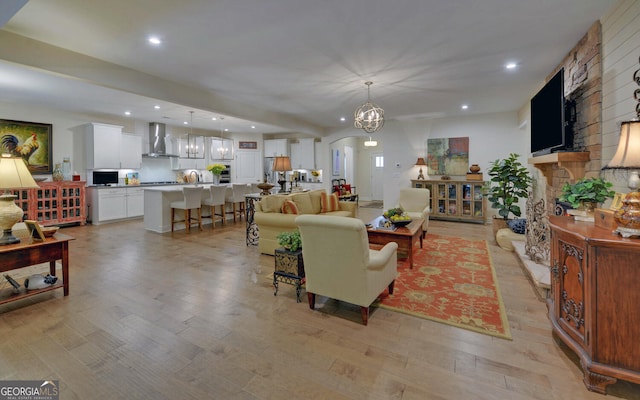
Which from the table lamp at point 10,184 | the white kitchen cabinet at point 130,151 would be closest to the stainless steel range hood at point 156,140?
the white kitchen cabinet at point 130,151

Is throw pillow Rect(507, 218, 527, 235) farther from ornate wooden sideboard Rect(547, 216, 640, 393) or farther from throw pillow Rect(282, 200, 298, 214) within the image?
throw pillow Rect(282, 200, 298, 214)

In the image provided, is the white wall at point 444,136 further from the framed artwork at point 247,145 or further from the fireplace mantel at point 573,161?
the framed artwork at point 247,145

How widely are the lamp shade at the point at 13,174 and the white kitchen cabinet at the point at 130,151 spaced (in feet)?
17.8

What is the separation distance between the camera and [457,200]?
23.4 feet

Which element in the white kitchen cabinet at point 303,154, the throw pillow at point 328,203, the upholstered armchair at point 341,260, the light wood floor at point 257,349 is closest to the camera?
the light wood floor at point 257,349

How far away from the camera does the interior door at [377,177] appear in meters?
12.5

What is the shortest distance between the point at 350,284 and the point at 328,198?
10.5 feet

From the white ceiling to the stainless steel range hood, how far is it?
242cm

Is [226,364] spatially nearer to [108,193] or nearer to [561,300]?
[561,300]

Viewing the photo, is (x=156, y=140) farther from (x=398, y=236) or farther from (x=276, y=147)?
(x=398, y=236)

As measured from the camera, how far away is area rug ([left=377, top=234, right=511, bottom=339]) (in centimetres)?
247

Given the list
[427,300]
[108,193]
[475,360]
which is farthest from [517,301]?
[108,193]

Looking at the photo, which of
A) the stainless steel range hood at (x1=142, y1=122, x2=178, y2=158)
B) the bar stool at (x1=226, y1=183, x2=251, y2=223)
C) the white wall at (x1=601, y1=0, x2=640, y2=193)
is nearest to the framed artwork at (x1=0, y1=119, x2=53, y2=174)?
the stainless steel range hood at (x1=142, y1=122, x2=178, y2=158)

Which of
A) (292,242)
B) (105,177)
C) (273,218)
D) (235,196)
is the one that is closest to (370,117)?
(273,218)
